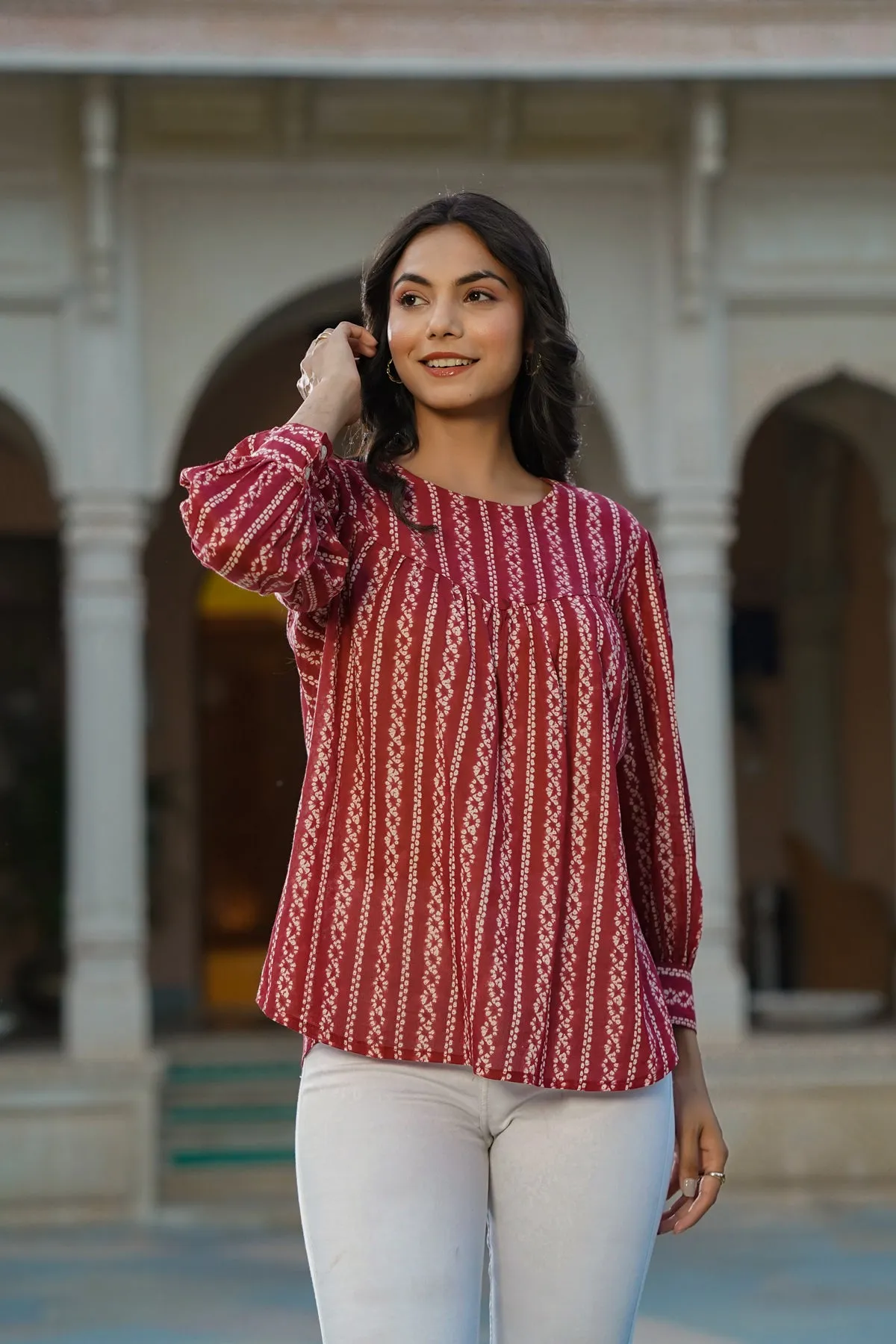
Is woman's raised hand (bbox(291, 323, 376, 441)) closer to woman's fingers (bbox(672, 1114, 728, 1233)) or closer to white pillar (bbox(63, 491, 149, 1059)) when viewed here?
woman's fingers (bbox(672, 1114, 728, 1233))

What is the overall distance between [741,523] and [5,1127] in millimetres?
7277

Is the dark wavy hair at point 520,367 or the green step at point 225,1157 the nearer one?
the dark wavy hair at point 520,367

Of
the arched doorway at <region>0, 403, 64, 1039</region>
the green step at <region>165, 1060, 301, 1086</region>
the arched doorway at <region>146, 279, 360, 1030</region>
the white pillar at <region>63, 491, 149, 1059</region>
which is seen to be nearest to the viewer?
the white pillar at <region>63, 491, 149, 1059</region>

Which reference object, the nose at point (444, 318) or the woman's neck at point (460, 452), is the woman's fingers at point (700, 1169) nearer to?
the woman's neck at point (460, 452)

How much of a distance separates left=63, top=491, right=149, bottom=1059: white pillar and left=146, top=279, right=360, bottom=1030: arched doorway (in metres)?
2.18

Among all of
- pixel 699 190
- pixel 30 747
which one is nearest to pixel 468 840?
pixel 699 190

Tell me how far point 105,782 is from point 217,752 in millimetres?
4414

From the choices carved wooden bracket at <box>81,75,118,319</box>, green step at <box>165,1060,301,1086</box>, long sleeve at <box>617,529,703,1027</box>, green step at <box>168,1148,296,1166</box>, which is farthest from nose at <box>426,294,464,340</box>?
green step at <box>165,1060,301,1086</box>

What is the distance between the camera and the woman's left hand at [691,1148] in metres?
2.13

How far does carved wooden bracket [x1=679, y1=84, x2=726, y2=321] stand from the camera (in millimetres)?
8281

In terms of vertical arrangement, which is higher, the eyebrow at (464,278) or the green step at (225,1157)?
the eyebrow at (464,278)

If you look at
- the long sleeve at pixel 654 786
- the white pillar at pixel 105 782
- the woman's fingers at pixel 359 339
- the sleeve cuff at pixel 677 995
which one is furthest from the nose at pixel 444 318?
the white pillar at pixel 105 782

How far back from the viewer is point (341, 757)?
2.04 meters

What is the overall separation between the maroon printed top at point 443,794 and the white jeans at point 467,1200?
0.03 meters
